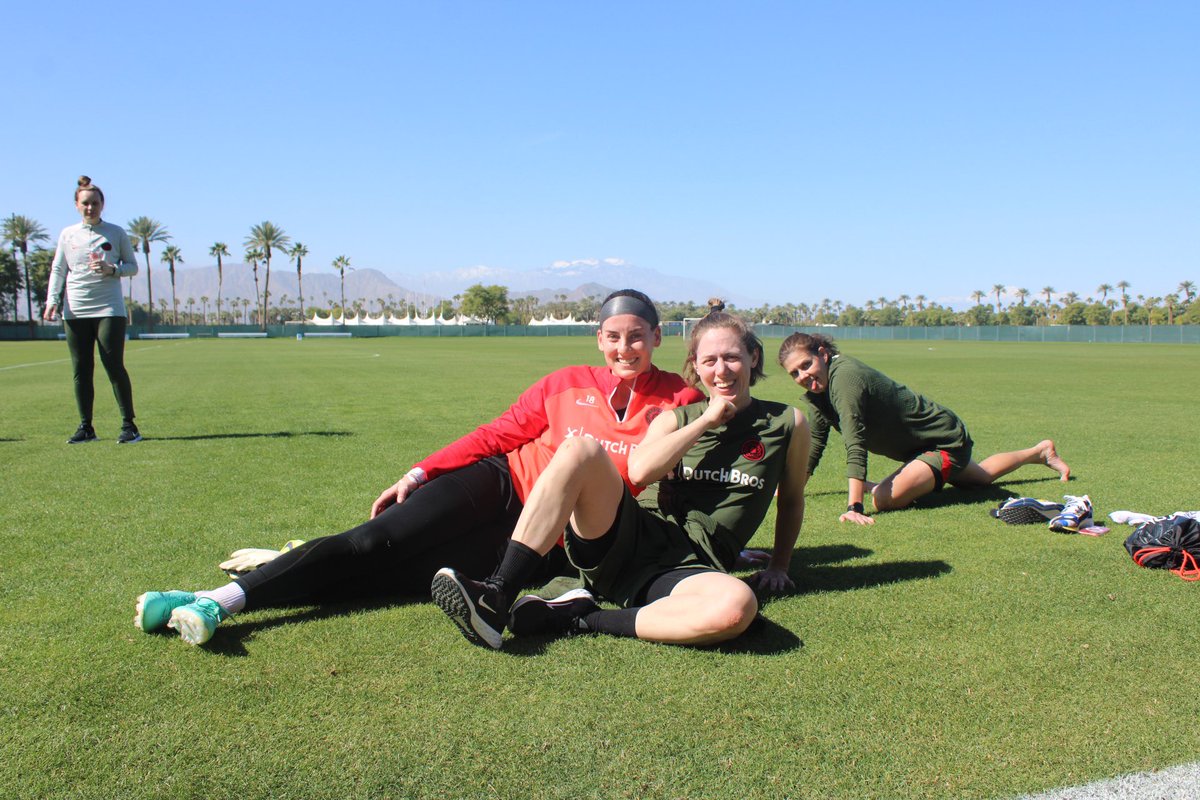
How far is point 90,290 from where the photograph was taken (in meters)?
Result: 8.91

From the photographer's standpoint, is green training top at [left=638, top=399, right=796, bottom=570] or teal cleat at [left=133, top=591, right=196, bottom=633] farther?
green training top at [left=638, top=399, right=796, bottom=570]

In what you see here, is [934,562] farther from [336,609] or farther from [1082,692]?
[336,609]

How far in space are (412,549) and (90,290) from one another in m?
7.09

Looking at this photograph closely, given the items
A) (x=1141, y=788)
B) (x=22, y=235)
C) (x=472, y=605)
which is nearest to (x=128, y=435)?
(x=472, y=605)

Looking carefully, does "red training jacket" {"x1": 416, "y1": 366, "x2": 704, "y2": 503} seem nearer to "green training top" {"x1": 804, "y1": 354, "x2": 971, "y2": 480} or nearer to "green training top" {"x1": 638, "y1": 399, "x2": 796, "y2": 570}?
"green training top" {"x1": 638, "y1": 399, "x2": 796, "y2": 570}

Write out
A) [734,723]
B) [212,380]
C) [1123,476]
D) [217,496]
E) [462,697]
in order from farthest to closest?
1. [212,380]
2. [1123,476]
3. [217,496]
4. [462,697]
5. [734,723]

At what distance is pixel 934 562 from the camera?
4621mm

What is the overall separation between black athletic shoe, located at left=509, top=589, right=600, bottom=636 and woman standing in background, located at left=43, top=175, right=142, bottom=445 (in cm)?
714

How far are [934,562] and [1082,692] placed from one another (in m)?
1.70

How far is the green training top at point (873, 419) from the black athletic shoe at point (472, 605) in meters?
2.97

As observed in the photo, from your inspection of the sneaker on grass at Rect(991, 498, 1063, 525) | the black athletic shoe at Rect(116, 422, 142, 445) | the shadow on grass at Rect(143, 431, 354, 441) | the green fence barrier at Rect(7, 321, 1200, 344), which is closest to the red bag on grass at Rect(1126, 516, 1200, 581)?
the sneaker on grass at Rect(991, 498, 1063, 525)

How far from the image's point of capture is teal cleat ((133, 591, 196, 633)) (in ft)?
11.0

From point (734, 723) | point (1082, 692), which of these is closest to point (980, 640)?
point (1082, 692)

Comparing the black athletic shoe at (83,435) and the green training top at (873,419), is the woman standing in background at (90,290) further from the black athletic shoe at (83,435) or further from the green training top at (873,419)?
the green training top at (873,419)
